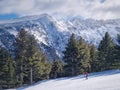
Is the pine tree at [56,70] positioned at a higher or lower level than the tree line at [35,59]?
lower

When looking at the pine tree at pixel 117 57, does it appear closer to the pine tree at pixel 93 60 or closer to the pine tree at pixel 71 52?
the pine tree at pixel 93 60

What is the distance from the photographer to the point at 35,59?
219 ft

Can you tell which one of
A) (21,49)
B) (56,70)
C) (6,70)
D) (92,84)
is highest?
(21,49)

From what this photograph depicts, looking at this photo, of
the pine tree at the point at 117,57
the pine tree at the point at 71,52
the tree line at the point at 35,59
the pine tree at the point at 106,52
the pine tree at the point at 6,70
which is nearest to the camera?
the pine tree at the point at 6,70

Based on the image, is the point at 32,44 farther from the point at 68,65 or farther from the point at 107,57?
the point at 107,57

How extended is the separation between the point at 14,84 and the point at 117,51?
75.3ft

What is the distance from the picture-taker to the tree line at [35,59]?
66750 mm

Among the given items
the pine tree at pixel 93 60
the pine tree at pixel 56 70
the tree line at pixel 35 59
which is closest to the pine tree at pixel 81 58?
the tree line at pixel 35 59

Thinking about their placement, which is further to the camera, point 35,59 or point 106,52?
point 106,52

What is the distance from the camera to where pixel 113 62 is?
7138 cm

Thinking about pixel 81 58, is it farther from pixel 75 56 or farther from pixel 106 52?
pixel 106 52

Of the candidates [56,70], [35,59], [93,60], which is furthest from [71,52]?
[56,70]

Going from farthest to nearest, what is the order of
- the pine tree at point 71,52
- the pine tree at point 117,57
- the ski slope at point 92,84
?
the pine tree at point 71,52, the pine tree at point 117,57, the ski slope at point 92,84

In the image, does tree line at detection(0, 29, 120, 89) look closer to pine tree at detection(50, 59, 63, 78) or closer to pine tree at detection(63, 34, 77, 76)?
pine tree at detection(63, 34, 77, 76)
